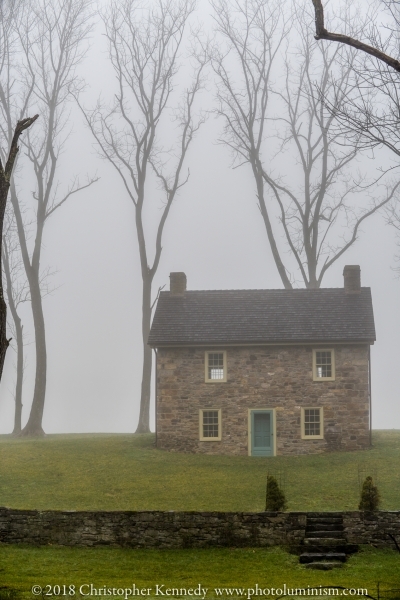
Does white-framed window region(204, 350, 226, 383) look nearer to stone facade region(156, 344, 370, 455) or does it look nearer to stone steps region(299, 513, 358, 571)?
stone facade region(156, 344, 370, 455)

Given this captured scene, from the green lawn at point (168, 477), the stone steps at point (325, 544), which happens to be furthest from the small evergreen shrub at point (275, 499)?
the green lawn at point (168, 477)

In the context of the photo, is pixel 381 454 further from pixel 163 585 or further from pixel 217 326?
pixel 163 585

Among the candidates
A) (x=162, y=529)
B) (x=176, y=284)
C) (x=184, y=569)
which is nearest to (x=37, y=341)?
(x=176, y=284)

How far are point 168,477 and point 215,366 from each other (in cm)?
681

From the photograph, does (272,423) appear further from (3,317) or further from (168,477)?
(3,317)

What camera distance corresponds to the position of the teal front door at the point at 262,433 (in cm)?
3406

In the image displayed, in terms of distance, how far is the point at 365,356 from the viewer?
3488cm

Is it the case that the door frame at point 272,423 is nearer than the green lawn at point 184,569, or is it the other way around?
the green lawn at point 184,569

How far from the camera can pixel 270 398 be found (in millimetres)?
34531

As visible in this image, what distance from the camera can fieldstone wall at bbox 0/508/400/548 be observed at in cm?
2142

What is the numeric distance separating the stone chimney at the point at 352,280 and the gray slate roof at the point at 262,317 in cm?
26

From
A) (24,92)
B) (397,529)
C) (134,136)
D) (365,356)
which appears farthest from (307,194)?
(397,529)

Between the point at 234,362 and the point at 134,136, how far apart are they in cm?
1571

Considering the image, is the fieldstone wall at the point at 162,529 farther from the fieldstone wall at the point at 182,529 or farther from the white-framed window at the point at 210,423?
the white-framed window at the point at 210,423
